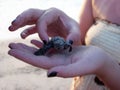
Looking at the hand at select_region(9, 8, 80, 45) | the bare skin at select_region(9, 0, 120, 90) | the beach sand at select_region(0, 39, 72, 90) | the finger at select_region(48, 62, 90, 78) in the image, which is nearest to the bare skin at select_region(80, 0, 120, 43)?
the bare skin at select_region(9, 0, 120, 90)

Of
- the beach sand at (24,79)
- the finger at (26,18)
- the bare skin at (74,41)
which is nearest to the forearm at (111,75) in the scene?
the bare skin at (74,41)

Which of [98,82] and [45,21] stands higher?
[45,21]

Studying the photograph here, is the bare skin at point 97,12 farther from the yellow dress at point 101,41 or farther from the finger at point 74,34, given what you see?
the finger at point 74,34

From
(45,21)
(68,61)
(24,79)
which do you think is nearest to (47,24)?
(45,21)

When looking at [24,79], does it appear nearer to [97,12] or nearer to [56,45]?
[97,12]

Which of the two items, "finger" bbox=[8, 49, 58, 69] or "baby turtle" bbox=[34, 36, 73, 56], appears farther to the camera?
"baby turtle" bbox=[34, 36, 73, 56]

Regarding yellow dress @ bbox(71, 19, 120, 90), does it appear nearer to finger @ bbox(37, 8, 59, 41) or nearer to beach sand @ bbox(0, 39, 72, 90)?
finger @ bbox(37, 8, 59, 41)

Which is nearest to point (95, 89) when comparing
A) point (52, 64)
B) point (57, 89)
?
point (52, 64)
